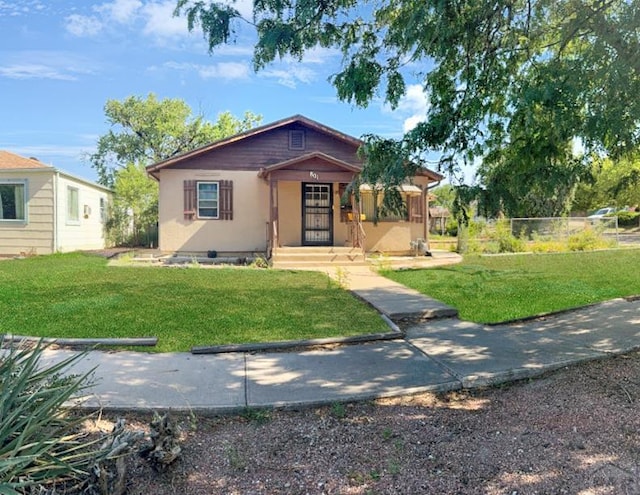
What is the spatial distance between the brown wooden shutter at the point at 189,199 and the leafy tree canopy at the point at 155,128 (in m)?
17.1

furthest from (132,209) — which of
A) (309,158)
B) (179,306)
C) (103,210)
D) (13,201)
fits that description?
(179,306)

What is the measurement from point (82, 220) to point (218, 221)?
19.5ft

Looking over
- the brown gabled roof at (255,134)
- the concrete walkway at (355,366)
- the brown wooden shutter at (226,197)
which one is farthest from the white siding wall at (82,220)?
the concrete walkway at (355,366)

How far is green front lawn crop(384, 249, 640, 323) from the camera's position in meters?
7.21

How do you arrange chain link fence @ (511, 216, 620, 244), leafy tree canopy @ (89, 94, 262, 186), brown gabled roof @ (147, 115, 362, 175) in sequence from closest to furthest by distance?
1. brown gabled roof @ (147, 115, 362, 175)
2. chain link fence @ (511, 216, 620, 244)
3. leafy tree canopy @ (89, 94, 262, 186)

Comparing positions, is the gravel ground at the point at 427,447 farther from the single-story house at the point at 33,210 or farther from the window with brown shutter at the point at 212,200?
the single-story house at the point at 33,210

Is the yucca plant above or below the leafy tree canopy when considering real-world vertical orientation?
below

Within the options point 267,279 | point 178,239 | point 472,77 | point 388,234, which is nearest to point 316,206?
point 388,234

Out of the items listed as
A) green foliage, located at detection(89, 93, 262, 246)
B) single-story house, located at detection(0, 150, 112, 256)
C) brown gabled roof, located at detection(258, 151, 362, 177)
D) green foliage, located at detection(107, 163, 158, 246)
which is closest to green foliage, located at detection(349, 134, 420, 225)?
brown gabled roof, located at detection(258, 151, 362, 177)

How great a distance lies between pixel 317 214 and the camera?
15344 millimetres

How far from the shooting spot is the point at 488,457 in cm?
281

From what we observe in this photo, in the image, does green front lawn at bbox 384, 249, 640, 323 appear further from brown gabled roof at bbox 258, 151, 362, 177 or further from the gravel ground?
brown gabled roof at bbox 258, 151, 362, 177

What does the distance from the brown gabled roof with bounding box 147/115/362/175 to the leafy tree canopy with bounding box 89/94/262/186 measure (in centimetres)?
1696

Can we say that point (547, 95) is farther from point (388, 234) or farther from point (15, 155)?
point (15, 155)
